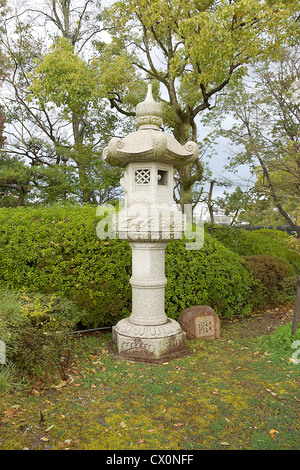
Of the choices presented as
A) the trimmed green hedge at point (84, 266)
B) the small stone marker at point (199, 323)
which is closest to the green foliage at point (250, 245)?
the trimmed green hedge at point (84, 266)

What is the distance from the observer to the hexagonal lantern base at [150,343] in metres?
4.17

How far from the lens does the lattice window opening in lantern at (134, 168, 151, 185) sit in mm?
4312

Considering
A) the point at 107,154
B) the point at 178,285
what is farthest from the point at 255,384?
the point at 107,154

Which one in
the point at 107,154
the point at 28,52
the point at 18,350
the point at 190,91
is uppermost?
the point at 28,52

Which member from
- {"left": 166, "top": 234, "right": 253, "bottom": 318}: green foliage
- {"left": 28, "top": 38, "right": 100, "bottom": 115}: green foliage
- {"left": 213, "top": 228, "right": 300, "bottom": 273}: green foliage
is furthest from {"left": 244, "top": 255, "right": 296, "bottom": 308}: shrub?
{"left": 28, "top": 38, "right": 100, "bottom": 115}: green foliage

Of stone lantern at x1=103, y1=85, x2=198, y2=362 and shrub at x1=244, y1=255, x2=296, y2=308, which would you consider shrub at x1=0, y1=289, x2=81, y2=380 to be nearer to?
stone lantern at x1=103, y1=85, x2=198, y2=362

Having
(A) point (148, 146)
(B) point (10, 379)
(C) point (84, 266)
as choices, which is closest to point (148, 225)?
(A) point (148, 146)

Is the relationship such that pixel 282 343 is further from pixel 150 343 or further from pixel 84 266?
pixel 84 266

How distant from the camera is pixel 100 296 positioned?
5.01 m

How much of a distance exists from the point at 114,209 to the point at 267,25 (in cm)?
574

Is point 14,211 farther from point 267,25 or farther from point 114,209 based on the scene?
point 267,25

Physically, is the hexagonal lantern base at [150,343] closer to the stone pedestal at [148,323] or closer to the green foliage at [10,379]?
the stone pedestal at [148,323]

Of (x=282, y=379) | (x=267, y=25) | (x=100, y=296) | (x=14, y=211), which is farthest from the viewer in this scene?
(x=267, y=25)

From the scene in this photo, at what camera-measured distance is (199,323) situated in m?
4.91
